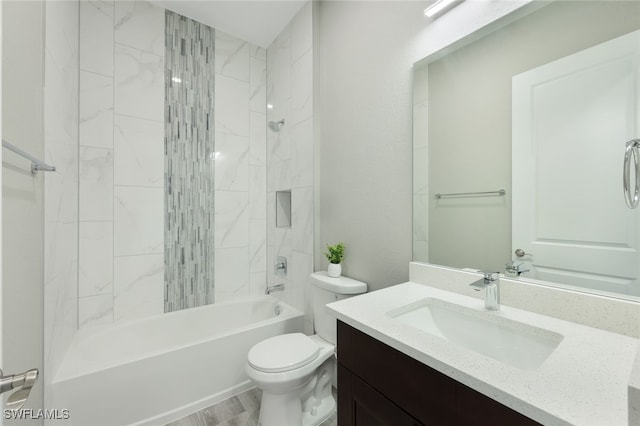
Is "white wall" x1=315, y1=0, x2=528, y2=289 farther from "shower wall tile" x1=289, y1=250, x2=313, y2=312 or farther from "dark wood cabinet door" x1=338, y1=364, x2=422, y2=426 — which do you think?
"dark wood cabinet door" x1=338, y1=364, x2=422, y2=426

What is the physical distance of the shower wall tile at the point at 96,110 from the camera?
1.85 meters

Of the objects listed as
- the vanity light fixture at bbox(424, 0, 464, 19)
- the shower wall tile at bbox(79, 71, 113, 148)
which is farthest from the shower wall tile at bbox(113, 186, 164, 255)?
the vanity light fixture at bbox(424, 0, 464, 19)

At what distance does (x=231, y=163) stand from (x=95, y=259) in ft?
4.06

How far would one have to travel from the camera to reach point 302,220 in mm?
2121

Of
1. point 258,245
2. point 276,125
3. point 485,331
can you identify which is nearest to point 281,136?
point 276,125

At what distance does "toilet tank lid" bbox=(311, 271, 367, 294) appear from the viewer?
61.5 inches

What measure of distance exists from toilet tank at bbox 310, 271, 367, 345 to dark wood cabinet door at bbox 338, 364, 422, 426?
0.62m

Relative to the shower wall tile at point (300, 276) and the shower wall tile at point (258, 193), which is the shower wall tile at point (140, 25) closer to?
the shower wall tile at point (258, 193)

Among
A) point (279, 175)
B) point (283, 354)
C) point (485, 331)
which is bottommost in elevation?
point (283, 354)

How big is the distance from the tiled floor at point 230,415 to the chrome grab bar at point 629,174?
168 cm

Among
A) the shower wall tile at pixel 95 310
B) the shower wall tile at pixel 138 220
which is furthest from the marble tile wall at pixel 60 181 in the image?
the shower wall tile at pixel 138 220

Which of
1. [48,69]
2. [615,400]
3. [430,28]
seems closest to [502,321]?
[615,400]

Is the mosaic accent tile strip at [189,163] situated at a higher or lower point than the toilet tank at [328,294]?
higher

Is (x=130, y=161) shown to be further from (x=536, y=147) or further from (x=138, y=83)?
(x=536, y=147)
